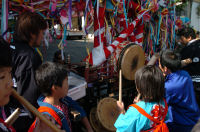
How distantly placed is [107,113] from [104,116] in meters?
0.08

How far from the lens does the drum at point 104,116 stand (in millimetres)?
2291

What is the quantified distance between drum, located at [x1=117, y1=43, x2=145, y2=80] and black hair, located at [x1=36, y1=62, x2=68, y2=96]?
1409 mm

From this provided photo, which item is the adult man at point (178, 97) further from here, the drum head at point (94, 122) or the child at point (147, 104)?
the drum head at point (94, 122)

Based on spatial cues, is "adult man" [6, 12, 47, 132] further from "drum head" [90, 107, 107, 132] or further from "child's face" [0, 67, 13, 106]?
"drum head" [90, 107, 107, 132]

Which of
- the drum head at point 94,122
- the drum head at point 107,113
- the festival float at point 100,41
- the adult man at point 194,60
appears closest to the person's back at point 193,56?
the adult man at point 194,60

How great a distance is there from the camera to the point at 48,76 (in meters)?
1.25

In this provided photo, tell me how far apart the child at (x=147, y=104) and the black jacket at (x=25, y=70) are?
71cm

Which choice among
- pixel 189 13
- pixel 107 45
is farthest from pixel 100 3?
pixel 189 13

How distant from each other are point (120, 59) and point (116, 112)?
76 centimetres

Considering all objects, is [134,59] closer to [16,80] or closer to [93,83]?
[93,83]

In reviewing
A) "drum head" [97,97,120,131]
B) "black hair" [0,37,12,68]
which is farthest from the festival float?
"black hair" [0,37,12,68]

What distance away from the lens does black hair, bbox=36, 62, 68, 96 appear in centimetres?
125

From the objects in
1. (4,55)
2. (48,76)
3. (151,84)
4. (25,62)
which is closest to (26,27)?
(25,62)

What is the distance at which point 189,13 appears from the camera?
41.1 feet
